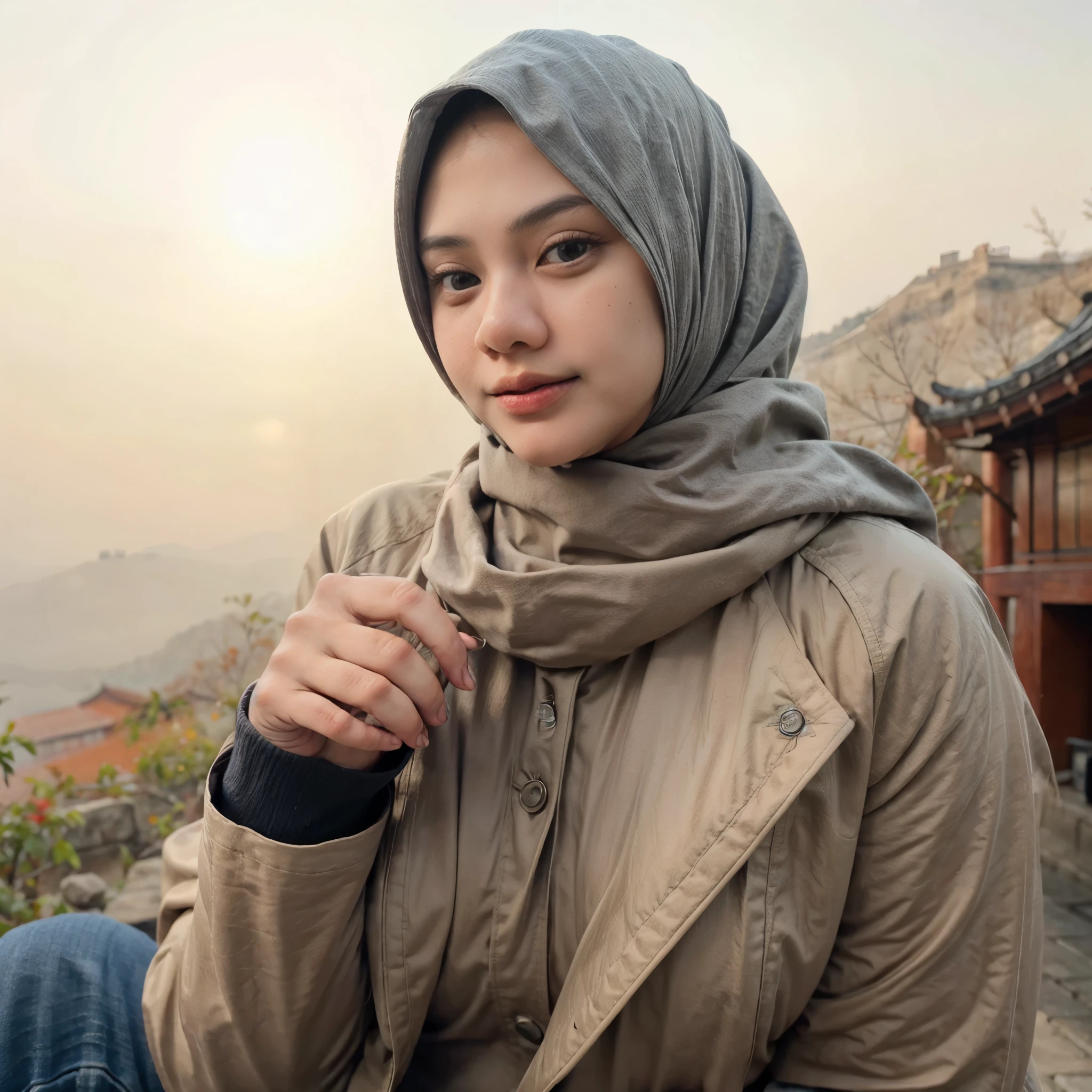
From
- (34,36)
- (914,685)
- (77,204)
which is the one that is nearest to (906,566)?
(914,685)

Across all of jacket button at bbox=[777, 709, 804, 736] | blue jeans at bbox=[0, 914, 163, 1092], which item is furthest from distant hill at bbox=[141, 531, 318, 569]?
jacket button at bbox=[777, 709, 804, 736]

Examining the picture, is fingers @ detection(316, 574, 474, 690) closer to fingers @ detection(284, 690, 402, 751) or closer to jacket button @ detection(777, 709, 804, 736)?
fingers @ detection(284, 690, 402, 751)

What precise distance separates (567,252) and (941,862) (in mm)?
772

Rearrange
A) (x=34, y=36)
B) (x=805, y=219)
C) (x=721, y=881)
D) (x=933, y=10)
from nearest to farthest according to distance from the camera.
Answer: (x=721, y=881)
(x=34, y=36)
(x=933, y=10)
(x=805, y=219)

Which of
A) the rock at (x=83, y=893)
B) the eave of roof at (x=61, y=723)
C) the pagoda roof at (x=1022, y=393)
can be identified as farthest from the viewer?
the pagoda roof at (x=1022, y=393)

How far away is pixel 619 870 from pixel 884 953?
0.31 metres

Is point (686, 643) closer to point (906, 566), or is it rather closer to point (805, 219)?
point (906, 566)

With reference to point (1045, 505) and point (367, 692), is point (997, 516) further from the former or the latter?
point (367, 692)

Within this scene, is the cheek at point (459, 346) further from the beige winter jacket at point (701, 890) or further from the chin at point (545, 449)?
the beige winter jacket at point (701, 890)

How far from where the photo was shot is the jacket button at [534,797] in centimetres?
90

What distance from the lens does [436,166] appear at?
0.87m

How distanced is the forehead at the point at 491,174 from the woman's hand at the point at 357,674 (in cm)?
→ 41

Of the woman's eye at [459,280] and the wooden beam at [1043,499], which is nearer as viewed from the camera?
the woman's eye at [459,280]

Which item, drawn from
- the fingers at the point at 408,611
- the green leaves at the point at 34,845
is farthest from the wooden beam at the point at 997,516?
the green leaves at the point at 34,845
